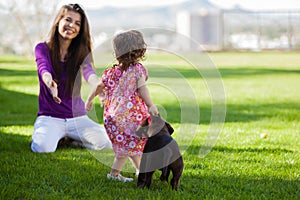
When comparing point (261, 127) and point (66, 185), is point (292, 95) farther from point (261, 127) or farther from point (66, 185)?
point (66, 185)

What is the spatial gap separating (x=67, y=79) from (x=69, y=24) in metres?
0.49

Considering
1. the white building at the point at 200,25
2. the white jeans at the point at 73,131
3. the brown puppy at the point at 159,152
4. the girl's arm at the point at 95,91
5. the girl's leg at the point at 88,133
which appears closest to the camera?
the brown puppy at the point at 159,152

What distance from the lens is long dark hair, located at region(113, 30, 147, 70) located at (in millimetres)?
3105

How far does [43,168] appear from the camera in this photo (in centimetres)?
356

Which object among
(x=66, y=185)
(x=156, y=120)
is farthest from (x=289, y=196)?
(x=66, y=185)

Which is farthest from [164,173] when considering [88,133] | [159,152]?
[88,133]

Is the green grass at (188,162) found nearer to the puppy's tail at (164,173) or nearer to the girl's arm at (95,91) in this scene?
the puppy's tail at (164,173)

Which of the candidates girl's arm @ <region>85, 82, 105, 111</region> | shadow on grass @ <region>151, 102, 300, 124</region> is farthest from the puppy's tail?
shadow on grass @ <region>151, 102, 300, 124</region>

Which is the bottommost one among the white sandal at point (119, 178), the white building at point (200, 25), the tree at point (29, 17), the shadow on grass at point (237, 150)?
the white building at point (200, 25)

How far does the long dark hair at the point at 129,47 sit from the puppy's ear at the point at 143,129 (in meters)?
0.39

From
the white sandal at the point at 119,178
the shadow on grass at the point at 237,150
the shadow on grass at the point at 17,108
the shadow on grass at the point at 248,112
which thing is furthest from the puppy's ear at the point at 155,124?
the shadow on grass at the point at 17,108

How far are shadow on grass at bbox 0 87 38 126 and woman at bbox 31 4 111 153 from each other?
1292mm

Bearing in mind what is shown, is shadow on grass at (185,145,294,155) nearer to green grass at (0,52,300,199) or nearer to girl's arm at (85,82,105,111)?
green grass at (0,52,300,199)

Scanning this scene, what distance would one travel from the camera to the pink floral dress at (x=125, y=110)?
312 centimetres
